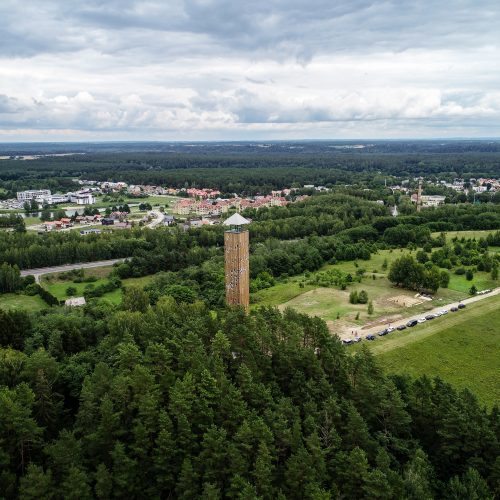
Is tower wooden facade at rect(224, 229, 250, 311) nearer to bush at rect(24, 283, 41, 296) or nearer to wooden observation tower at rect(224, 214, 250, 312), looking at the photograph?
wooden observation tower at rect(224, 214, 250, 312)

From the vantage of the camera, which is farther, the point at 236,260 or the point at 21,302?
the point at 21,302

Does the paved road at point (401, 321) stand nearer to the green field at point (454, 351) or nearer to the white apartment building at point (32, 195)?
the green field at point (454, 351)

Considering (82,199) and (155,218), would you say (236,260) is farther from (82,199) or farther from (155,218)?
(82,199)

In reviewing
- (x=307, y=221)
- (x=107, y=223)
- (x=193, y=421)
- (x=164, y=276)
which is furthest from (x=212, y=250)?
(x=193, y=421)

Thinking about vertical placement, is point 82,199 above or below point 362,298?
below

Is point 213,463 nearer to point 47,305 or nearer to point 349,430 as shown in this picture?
point 349,430

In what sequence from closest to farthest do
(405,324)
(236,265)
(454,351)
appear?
(236,265) < (454,351) < (405,324)

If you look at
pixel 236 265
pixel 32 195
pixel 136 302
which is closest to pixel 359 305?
pixel 236 265
